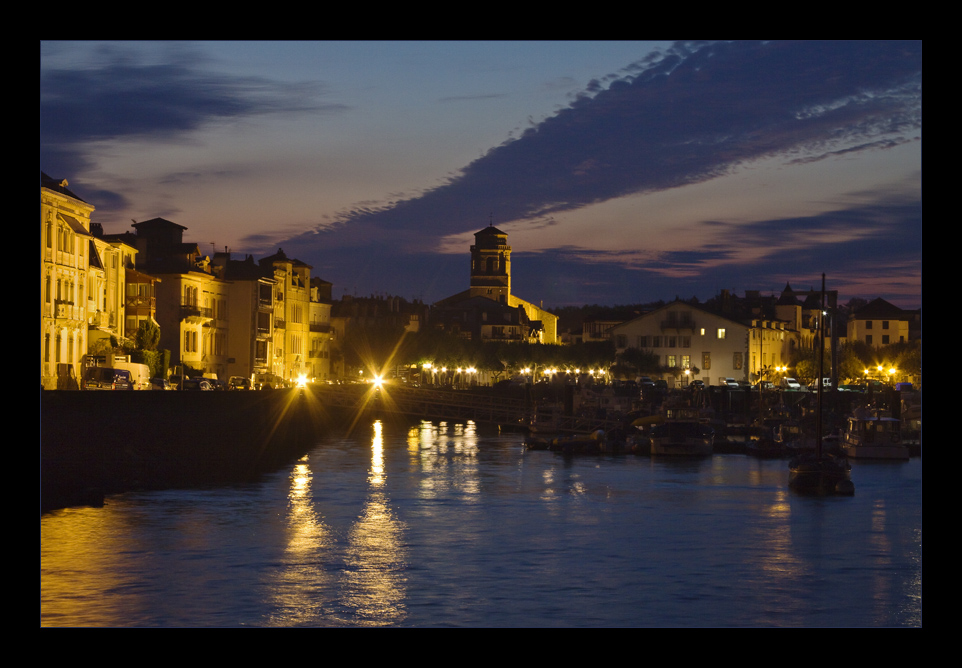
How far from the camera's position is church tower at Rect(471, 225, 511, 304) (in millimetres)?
170625

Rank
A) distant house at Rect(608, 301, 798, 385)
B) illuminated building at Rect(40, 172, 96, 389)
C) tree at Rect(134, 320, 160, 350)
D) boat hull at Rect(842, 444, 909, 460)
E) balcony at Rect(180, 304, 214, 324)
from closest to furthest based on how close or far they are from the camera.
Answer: illuminated building at Rect(40, 172, 96, 389), boat hull at Rect(842, 444, 909, 460), tree at Rect(134, 320, 160, 350), balcony at Rect(180, 304, 214, 324), distant house at Rect(608, 301, 798, 385)

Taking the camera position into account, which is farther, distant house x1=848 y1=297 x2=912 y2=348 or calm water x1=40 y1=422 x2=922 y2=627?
distant house x1=848 y1=297 x2=912 y2=348

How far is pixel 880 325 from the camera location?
124938 mm

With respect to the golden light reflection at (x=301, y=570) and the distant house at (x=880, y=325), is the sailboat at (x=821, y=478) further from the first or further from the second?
the distant house at (x=880, y=325)

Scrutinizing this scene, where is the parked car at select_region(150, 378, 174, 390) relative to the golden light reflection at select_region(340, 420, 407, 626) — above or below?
above

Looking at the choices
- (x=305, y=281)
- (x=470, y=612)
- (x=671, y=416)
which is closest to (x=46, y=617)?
(x=470, y=612)

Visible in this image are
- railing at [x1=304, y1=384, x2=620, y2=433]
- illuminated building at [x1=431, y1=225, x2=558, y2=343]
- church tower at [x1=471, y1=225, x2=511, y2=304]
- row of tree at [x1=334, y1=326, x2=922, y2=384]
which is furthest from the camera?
church tower at [x1=471, y1=225, x2=511, y2=304]

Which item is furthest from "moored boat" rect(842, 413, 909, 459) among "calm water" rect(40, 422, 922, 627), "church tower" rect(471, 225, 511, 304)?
"church tower" rect(471, 225, 511, 304)

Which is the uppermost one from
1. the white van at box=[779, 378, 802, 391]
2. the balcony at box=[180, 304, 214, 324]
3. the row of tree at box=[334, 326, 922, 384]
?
the balcony at box=[180, 304, 214, 324]

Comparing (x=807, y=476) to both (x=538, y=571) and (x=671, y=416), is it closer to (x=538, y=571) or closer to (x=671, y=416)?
(x=538, y=571)

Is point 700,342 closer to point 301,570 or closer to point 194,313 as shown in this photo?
point 194,313

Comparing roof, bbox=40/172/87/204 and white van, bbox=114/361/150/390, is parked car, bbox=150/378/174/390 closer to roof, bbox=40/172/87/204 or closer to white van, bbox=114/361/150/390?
white van, bbox=114/361/150/390

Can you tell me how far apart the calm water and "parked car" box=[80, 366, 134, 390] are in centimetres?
872

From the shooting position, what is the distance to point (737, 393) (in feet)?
280
